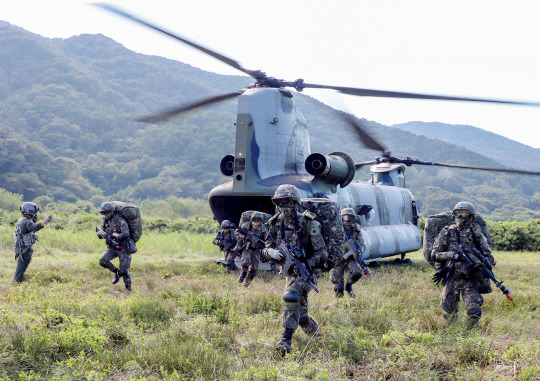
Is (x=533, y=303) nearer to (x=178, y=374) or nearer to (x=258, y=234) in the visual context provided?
(x=258, y=234)

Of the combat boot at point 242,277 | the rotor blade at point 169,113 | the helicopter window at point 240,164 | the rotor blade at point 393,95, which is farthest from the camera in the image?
the helicopter window at point 240,164

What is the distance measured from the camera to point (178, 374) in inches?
169

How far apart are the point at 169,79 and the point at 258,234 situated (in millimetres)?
109764

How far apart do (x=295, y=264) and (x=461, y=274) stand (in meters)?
2.43

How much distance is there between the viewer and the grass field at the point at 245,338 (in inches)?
175

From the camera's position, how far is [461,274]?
6.33 metres

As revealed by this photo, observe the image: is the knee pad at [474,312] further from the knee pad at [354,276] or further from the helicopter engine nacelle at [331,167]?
the helicopter engine nacelle at [331,167]

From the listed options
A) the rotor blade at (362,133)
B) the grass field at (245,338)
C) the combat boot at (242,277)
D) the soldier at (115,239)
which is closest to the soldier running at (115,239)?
the soldier at (115,239)

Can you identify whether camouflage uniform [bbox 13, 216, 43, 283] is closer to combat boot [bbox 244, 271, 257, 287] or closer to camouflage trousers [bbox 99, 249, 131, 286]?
camouflage trousers [bbox 99, 249, 131, 286]

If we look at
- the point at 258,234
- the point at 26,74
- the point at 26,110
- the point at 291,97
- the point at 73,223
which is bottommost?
the point at 73,223

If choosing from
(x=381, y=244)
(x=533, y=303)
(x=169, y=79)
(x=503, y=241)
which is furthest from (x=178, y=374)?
(x=169, y=79)

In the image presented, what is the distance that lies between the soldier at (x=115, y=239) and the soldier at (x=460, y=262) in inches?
229

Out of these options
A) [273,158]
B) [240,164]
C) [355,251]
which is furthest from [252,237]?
[355,251]

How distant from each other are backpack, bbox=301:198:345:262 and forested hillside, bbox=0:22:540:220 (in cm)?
5533
